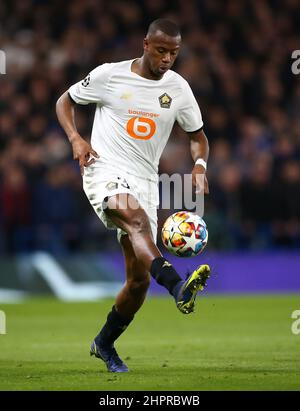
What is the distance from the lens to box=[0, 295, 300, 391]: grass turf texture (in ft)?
23.9

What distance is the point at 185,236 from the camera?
25.1 ft

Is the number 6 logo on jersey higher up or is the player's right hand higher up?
the number 6 logo on jersey

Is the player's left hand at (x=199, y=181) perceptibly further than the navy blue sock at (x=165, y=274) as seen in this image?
Yes

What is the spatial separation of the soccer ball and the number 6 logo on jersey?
865mm

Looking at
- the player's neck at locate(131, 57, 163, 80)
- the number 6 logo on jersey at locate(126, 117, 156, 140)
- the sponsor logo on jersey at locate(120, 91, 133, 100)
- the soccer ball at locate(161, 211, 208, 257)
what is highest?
the player's neck at locate(131, 57, 163, 80)

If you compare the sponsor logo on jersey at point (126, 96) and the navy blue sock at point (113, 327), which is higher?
the sponsor logo on jersey at point (126, 96)

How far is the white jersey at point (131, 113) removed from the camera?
8211 millimetres

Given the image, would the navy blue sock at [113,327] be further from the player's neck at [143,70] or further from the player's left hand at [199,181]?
the player's neck at [143,70]

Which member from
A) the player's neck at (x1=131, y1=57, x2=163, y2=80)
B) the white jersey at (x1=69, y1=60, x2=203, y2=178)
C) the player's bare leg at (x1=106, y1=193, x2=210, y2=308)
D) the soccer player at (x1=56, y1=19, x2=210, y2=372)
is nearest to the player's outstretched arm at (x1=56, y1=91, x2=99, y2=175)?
the soccer player at (x1=56, y1=19, x2=210, y2=372)

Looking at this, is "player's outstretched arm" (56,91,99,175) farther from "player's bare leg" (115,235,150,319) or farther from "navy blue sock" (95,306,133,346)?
"navy blue sock" (95,306,133,346)

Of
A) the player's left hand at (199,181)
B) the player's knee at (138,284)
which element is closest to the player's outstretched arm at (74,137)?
the player's left hand at (199,181)

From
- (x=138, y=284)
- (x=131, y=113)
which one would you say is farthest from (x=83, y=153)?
(x=138, y=284)

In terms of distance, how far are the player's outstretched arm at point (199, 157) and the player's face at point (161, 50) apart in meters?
0.77
